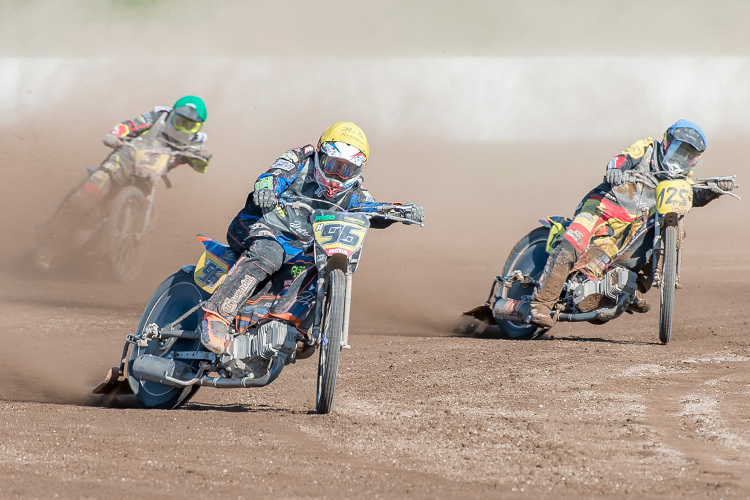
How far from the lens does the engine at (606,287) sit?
9664 mm

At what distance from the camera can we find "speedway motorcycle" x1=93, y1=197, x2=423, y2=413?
6191mm

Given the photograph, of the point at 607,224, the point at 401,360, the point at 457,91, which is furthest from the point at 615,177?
the point at 457,91

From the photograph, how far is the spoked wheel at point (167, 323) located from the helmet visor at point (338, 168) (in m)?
1.29

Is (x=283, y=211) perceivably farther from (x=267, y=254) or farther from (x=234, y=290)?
(x=234, y=290)

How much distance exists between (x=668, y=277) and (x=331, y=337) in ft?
14.1

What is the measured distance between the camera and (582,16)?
139ft

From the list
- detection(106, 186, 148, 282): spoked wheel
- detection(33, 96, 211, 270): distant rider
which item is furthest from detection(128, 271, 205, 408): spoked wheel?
detection(33, 96, 211, 270): distant rider

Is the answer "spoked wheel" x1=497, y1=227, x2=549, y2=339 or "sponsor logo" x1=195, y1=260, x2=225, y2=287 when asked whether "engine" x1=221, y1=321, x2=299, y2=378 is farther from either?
"spoked wheel" x1=497, y1=227, x2=549, y2=339

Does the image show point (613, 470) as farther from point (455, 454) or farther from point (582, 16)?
point (582, 16)

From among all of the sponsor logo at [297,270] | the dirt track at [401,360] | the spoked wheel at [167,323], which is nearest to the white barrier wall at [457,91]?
the dirt track at [401,360]

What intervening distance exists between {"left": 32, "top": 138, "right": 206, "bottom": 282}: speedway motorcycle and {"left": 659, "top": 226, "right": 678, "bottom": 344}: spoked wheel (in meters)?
6.66

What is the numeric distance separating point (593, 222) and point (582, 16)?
34.8 m

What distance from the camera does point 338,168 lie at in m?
6.69

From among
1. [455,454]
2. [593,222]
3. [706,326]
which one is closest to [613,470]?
[455,454]
